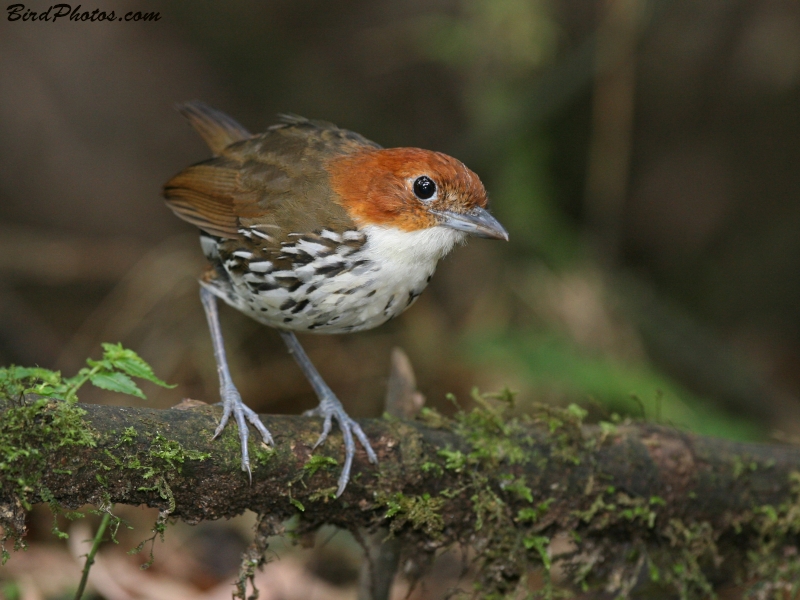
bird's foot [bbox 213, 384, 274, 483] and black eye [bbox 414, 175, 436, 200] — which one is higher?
black eye [bbox 414, 175, 436, 200]

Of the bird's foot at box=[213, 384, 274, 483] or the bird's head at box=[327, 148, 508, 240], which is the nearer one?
the bird's foot at box=[213, 384, 274, 483]

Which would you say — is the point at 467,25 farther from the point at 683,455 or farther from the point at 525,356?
the point at 683,455

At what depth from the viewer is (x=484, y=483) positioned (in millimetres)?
3201

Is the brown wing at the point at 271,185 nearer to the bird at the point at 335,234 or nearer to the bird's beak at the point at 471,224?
the bird at the point at 335,234

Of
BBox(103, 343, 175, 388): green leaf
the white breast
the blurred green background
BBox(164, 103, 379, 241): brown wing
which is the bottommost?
BBox(103, 343, 175, 388): green leaf

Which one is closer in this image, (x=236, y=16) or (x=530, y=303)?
(x=530, y=303)

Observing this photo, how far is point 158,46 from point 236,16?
723 mm

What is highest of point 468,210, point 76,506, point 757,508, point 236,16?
point 236,16

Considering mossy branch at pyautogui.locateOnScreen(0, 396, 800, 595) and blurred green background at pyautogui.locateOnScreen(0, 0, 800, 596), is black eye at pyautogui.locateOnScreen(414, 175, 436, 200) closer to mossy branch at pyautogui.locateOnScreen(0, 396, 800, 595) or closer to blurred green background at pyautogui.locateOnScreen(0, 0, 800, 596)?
mossy branch at pyautogui.locateOnScreen(0, 396, 800, 595)

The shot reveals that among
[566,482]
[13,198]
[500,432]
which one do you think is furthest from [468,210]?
[13,198]

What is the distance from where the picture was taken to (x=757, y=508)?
144 inches

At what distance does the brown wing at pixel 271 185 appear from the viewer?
3330 mm

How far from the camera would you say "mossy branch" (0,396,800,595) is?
246 cm

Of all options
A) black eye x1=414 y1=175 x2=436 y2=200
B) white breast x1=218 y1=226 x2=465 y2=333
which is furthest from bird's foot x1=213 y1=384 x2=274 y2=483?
black eye x1=414 y1=175 x2=436 y2=200
